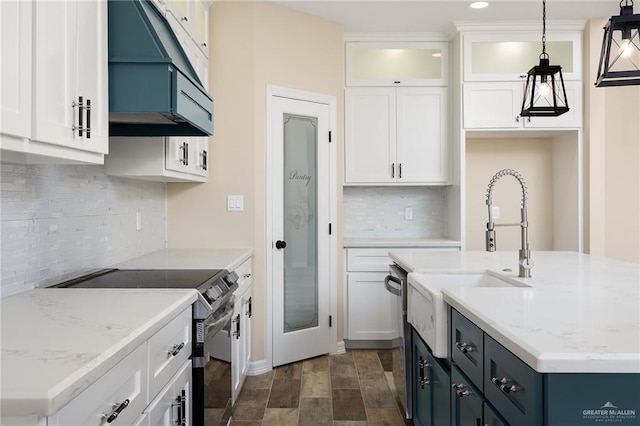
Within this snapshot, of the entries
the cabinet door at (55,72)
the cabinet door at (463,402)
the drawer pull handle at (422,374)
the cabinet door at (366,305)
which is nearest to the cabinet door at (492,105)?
the cabinet door at (366,305)

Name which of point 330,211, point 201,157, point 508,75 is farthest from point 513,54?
point 201,157

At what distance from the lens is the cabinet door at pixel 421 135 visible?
170 inches

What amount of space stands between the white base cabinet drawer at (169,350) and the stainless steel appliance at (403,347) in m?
1.21

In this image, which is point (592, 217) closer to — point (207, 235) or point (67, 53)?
point (207, 235)

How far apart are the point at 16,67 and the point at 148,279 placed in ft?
3.72

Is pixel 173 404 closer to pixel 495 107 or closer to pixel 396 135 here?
pixel 396 135

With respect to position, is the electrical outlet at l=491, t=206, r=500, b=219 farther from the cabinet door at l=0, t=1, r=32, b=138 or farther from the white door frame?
the cabinet door at l=0, t=1, r=32, b=138

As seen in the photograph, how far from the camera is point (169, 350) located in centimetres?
161

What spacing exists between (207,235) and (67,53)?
7.15 feet

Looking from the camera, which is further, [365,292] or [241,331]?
[365,292]

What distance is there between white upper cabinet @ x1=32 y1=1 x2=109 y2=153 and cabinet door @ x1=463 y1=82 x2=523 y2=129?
10.2 ft

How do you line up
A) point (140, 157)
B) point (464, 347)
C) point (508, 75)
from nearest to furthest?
1. point (464, 347)
2. point (140, 157)
3. point (508, 75)

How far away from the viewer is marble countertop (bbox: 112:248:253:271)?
8.53ft

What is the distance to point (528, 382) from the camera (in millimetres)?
1130
